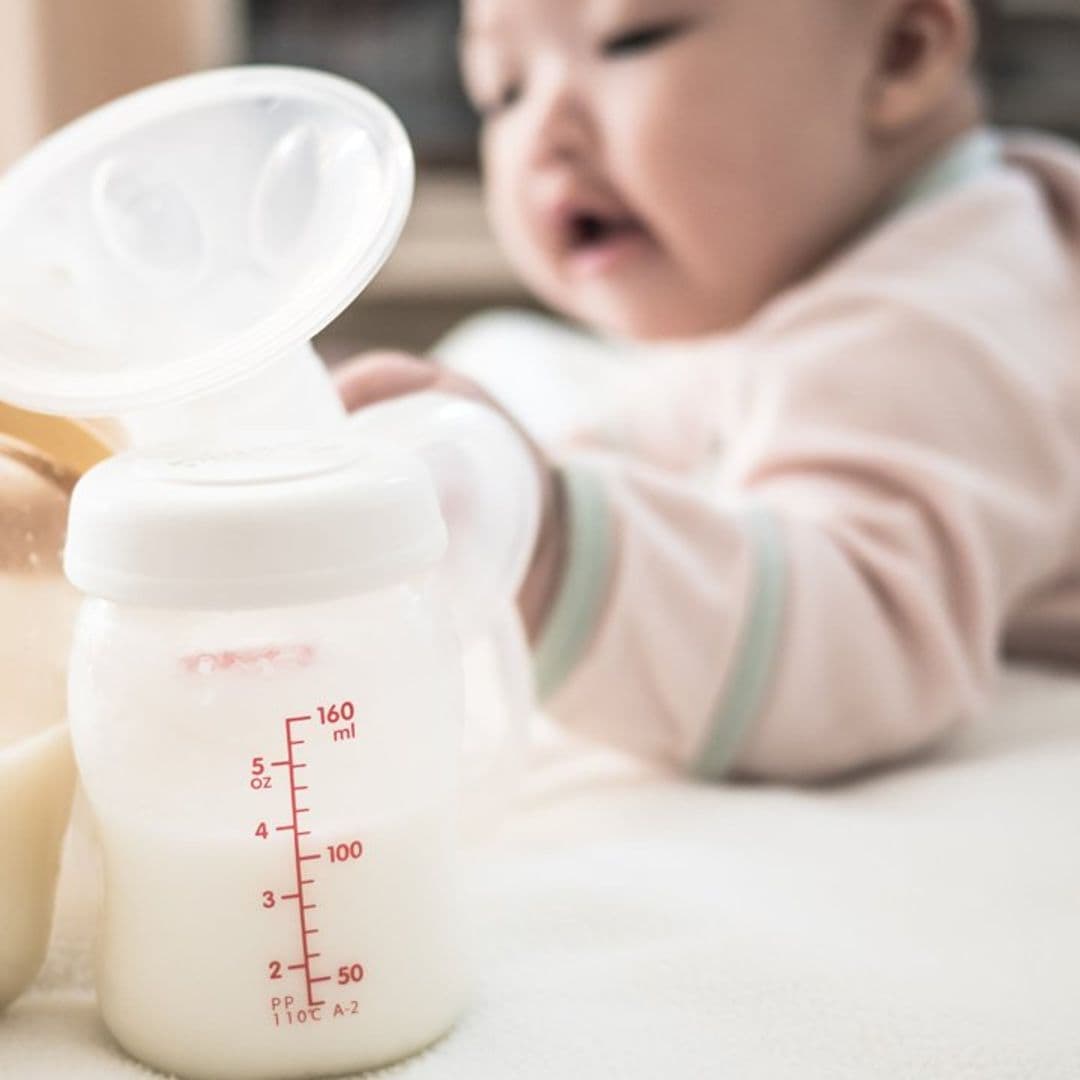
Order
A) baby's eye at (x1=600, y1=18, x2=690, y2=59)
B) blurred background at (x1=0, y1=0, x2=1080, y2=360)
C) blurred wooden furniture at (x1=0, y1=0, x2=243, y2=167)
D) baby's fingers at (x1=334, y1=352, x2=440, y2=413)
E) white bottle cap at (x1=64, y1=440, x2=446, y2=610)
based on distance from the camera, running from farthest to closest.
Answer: blurred background at (x1=0, y1=0, x2=1080, y2=360) < blurred wooden furniture at (x1=0, y1=0, x2=243, y2=167) < baby's eye at (x1=600, y1=18, x2=690, y2=59) < baby's fingers at (x1=334, y1=352, x2=440, y2=413) < white bottle cap at (x1=64, y1=440, x2=446, y2=610)

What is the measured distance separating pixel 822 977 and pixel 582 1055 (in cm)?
9

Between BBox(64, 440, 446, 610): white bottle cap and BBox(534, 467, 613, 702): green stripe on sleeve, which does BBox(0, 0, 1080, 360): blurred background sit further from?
BBox(64, 440, 446, 610): white bottle cap

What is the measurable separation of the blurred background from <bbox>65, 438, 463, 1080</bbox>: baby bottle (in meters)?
1.26

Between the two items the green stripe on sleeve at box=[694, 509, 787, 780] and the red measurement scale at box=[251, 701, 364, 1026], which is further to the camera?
the green stripe on sleeve at box=[694, 509, 787, 780]

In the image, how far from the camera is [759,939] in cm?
53

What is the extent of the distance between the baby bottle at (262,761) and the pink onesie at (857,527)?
0.93ft

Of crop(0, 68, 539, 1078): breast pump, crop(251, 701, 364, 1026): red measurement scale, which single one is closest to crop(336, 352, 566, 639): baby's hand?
crop(0, 68, 539, 1078): breast pump

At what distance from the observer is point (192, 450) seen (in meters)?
0.48

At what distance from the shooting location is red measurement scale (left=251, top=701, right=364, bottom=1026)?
424 mm

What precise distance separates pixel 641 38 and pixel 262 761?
0.65 meters

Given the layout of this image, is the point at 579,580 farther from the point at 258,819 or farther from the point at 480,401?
the point at 258,819

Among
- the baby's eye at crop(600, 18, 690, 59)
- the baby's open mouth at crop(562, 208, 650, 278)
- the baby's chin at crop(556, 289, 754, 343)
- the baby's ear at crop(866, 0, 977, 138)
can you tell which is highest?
the baby's eye at crop(600, 18, 690, 59)

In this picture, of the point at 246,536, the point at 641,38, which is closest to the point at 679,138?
the point at 641,38

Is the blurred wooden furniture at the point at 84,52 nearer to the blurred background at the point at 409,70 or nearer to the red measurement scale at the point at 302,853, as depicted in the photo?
the blurred background at the point at 409,70
